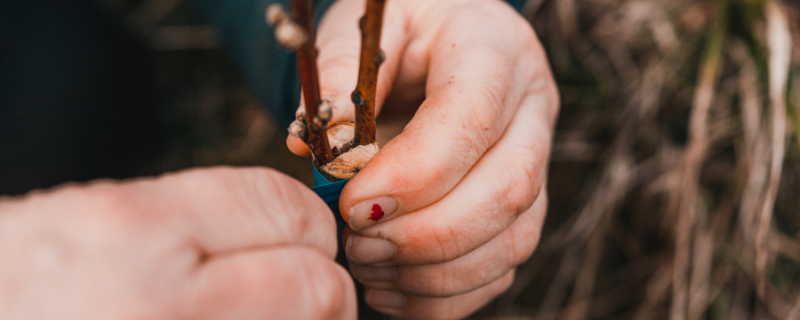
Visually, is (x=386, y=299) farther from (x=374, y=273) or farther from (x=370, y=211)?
(x=370, y=211)

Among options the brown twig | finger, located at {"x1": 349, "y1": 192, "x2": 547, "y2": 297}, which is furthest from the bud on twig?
finger, located at {"x1": 349, "y1": 192, "x2": 547, "y2": 297}

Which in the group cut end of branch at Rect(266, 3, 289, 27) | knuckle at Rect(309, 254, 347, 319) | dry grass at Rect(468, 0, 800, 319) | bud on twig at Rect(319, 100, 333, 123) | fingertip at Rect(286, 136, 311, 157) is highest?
cut end of branch at Rect(266, 3, 289, 27)

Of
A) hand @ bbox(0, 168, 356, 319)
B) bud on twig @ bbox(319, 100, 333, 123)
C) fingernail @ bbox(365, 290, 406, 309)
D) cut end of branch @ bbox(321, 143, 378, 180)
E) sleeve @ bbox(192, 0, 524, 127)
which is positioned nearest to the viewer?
hand @ bbox(0, 168, 356, 319)

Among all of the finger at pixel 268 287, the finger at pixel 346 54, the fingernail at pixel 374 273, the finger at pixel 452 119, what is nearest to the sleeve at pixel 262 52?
the finger at pixel 346 54

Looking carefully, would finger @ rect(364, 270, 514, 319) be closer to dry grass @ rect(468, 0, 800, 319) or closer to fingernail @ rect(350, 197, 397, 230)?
fingernail @ rect(350, 197, 397, 230)

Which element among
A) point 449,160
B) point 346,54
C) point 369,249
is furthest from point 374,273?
point 346,54

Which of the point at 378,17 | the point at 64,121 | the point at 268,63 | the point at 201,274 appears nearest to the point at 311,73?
the point at 378,17

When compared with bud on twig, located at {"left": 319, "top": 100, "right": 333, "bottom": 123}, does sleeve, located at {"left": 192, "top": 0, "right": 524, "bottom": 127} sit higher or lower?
lower

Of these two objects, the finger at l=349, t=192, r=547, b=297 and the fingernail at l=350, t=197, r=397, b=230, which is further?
the finger at l=349, t=192, r=547, b=297
